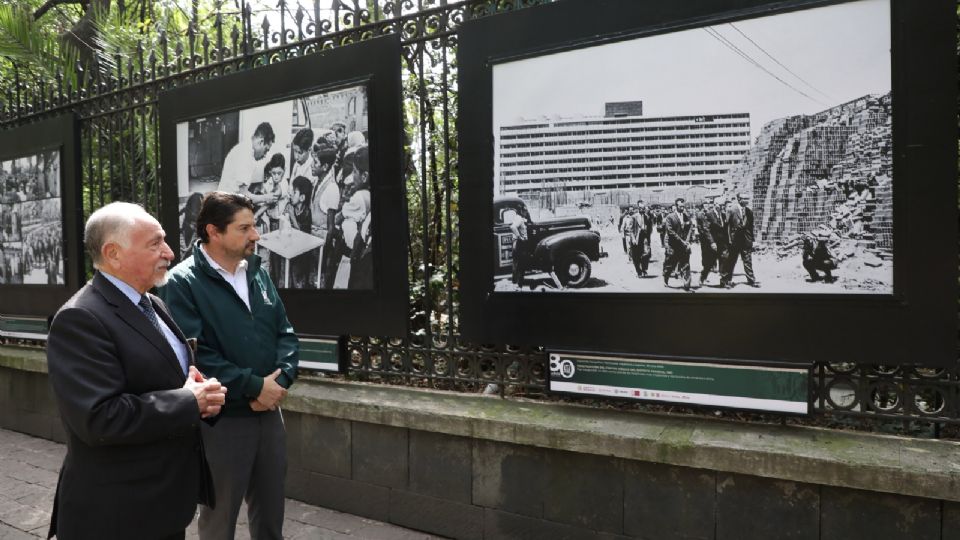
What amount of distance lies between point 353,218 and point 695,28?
254 centimetres

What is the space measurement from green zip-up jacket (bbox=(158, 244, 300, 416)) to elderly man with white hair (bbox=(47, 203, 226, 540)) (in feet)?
1.79

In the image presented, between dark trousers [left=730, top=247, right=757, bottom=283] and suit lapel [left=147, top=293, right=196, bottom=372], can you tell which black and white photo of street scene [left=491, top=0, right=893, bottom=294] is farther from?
suit lapel [left=147, top=293, right=196, bottom=372]

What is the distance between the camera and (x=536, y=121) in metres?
3.70

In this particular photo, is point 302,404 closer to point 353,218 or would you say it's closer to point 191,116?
point 353,218

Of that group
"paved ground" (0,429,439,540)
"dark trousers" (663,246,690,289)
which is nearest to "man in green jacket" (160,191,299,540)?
"paved ground" (0,429,439,540)

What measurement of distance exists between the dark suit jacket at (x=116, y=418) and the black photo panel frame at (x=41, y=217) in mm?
5050

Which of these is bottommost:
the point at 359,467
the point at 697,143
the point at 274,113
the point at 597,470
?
the point at 359,467

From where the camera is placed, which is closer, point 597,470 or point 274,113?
point 597,470

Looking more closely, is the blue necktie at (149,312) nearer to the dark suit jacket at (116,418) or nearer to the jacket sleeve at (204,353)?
the dark suit jacket at (116,418)

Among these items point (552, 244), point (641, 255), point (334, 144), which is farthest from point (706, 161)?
point (334, 144)

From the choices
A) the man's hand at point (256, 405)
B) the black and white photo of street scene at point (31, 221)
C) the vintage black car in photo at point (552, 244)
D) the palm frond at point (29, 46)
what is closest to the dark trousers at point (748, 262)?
the vintage black car in photo at point (552, 244)

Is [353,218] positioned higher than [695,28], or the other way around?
[695,28]

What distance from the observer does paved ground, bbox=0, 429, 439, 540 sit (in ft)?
13.7

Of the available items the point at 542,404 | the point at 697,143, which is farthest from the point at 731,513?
the point at 697,143
